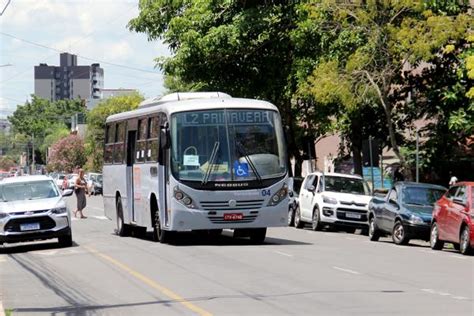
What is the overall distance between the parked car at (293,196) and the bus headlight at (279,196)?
10872 millimetres

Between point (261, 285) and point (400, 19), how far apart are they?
1949 centimetres

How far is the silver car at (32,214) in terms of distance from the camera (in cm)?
2316

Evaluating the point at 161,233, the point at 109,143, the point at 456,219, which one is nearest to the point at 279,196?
the point at 161,233

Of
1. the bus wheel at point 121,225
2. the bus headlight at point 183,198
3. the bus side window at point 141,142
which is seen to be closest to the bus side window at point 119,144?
the bus wheel at point 121,225

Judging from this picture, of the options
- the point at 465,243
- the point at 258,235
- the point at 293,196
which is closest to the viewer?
the point at 465,243

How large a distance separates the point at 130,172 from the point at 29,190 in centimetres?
351

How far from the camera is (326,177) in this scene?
110 feet

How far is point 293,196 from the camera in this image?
36.7m

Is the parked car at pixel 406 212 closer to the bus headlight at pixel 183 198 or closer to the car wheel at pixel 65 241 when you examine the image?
the bus headlight at pixel 183 198

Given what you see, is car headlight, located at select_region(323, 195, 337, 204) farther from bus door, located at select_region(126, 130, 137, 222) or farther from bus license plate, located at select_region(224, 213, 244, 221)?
bus license plate, located at select_region(224, 213, 244, 221)

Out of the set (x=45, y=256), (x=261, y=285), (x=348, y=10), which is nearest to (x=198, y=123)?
(x=45, y=256)

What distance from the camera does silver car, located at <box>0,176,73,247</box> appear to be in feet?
76.0

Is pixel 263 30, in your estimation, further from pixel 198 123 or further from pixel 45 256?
pixel 45 256

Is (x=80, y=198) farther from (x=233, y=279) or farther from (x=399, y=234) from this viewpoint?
(x=233, y=279)
